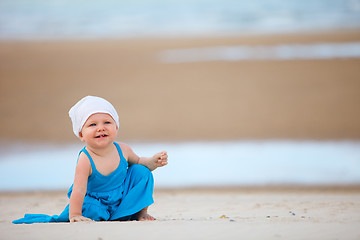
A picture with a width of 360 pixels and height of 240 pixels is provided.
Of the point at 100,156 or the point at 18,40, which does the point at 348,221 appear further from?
the point at 18,40

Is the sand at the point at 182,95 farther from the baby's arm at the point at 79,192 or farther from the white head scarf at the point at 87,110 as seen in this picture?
the baby's arm at the point at 79,192

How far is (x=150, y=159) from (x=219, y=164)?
3205mm

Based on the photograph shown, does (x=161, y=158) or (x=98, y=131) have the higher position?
(x=98, y=131)

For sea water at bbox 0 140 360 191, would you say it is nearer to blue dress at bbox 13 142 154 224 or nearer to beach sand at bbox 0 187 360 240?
beach sand at bbox 0 187 360 240

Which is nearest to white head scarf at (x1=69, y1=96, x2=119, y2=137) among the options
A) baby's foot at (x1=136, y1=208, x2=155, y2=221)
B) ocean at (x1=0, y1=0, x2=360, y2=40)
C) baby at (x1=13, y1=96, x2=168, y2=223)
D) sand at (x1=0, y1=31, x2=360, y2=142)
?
baby at (x1=13, y1=96, x2=168, y2=223)

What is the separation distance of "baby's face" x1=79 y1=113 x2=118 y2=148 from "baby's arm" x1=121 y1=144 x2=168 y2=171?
0.26 metres

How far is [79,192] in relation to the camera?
402cm

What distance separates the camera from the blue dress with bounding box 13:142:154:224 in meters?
4.16

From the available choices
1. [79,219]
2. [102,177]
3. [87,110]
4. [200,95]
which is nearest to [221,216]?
[102,177]

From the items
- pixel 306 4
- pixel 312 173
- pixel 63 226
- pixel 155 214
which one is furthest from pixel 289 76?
pixel 306 4

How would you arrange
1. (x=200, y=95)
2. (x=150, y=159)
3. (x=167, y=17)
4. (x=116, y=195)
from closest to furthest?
(x=116, y=195)
(x=150, y=159)
(x=200, y=95)
(x=167, y=17)

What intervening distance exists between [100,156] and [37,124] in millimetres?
6420

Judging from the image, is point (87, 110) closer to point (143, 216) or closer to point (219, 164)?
point (143, 216)

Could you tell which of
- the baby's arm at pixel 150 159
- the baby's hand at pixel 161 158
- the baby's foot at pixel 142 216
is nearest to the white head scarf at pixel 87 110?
the baby's arm at pixel 150 159
